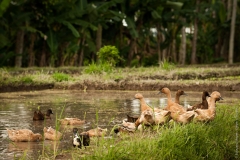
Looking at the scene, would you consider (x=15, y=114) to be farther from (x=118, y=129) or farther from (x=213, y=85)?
(x=213, y=85)

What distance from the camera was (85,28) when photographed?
24672 mm

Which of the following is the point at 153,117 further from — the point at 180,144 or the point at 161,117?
the point at 180,144

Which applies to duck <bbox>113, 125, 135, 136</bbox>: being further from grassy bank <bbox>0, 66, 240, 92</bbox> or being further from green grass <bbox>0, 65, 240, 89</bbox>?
green grass <bbox>0, 65, 240, 89</bbox>

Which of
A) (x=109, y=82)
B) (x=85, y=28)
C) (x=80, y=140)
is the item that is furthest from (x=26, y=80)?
(x=80, y=140)

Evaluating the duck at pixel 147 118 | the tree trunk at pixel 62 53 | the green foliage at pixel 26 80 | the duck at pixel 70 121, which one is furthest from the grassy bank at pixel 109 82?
the tree trunk at pixel 62 53

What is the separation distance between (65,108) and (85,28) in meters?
13.6

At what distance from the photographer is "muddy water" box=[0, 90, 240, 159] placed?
7.20m

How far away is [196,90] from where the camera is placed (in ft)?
49.4

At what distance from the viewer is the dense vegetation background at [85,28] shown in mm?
22953

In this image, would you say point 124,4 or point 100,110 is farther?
point 124,4

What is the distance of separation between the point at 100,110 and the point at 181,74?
23.3 feet

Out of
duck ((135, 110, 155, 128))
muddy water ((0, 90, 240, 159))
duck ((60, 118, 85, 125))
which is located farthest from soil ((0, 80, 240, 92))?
duck ((135, 110, 155, 128))

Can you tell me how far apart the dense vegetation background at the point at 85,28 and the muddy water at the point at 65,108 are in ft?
18.6

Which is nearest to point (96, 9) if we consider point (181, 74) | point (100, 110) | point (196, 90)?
point (181, 74)
